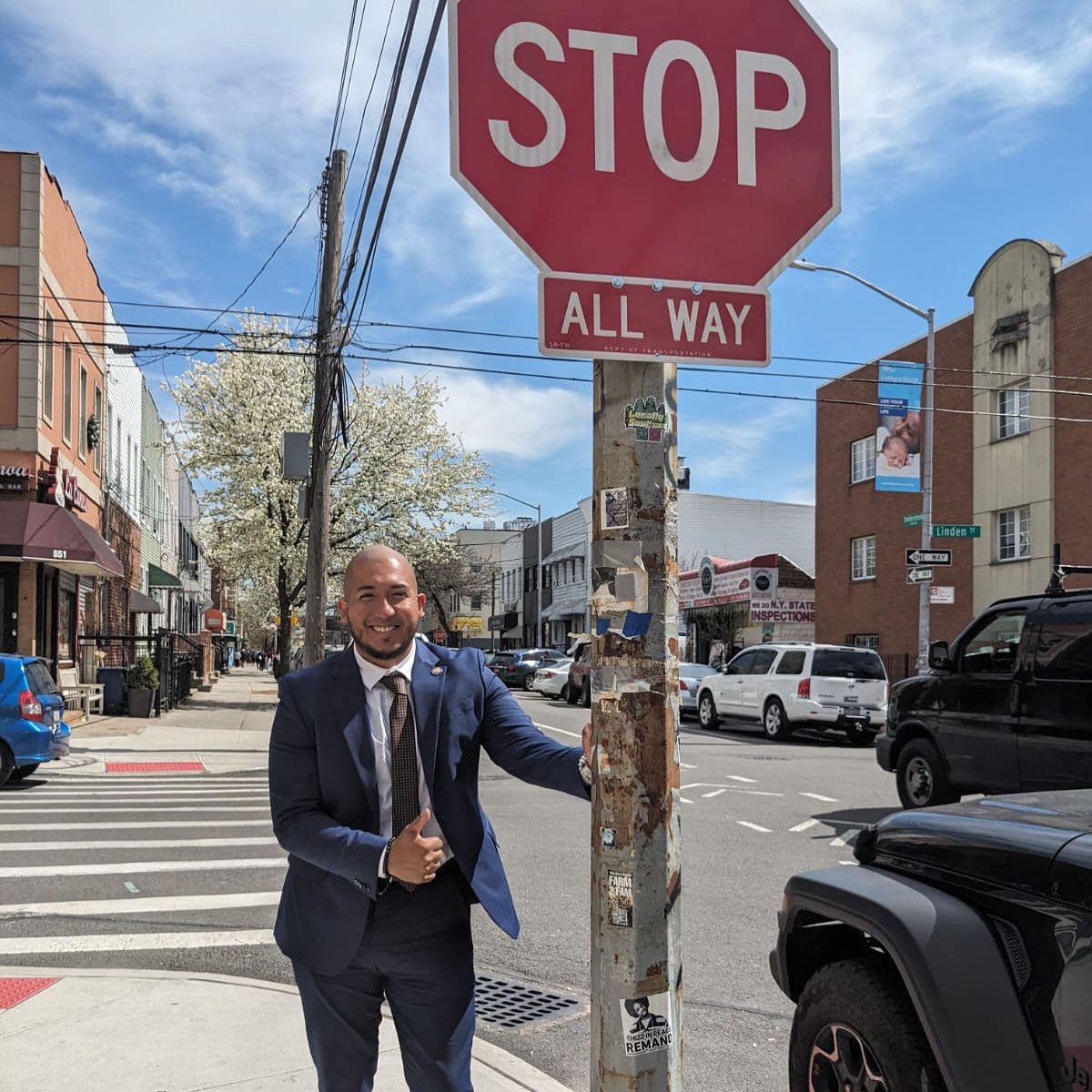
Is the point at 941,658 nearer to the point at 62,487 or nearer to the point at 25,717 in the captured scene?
the point at 25,717

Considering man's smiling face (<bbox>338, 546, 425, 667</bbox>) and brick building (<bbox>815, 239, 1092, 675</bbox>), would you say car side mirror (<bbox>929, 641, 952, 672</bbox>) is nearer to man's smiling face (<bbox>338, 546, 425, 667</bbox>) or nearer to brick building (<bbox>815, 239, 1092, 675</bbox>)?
man's smiling face (<bbox>338, 546, 425, 667</bbox>)

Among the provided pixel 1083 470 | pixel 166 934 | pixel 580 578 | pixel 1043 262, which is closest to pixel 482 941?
pixel 166 934

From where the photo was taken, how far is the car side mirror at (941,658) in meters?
9.70

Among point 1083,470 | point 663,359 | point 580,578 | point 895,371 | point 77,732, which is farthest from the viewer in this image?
point 580,578

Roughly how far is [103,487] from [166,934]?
21614 mm

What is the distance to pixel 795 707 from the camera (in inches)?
779

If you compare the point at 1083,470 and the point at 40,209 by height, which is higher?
the point at 40,209

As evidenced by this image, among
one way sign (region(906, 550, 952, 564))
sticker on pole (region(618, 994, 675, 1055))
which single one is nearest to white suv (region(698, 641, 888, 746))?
one way sign (region(906, 550, 952, 564))

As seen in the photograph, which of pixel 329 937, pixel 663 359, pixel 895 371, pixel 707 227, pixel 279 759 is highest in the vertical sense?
pixel 895 371

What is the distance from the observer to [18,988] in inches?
205

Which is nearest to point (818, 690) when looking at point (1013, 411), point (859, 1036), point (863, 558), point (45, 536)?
point (1013, 411)

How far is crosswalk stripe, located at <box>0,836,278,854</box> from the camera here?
8969 millimetres

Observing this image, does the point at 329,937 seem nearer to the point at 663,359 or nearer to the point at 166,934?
the point at 663,359

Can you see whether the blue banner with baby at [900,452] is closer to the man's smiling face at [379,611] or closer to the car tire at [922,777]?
the car tire at [922,777]
